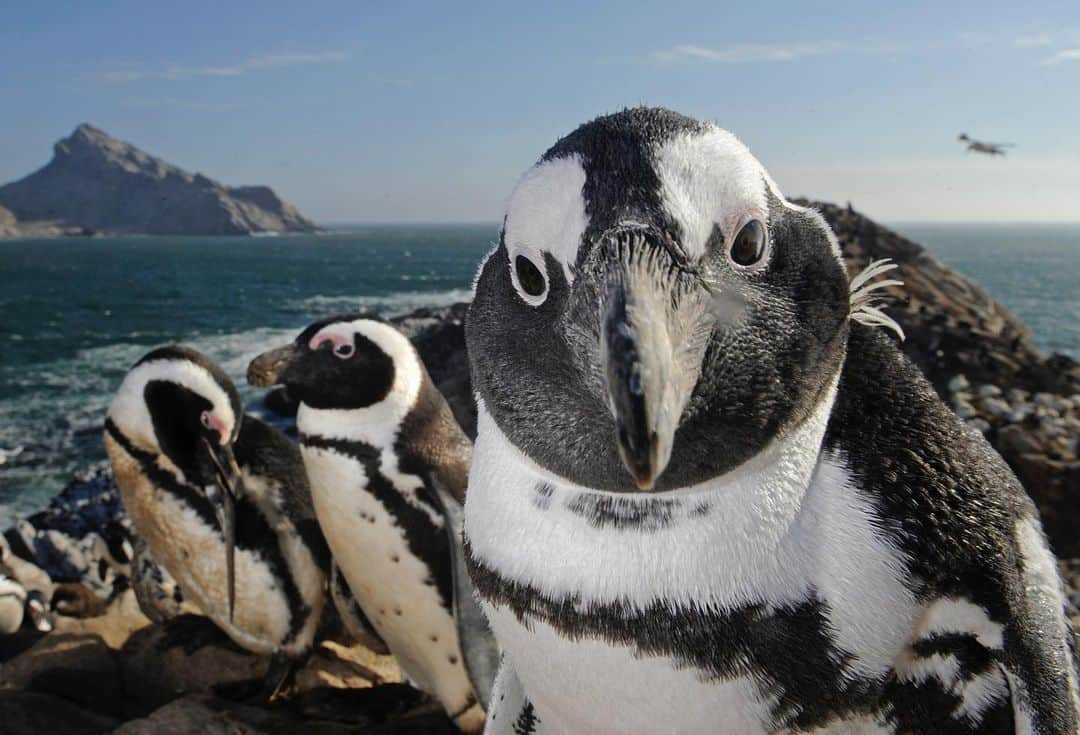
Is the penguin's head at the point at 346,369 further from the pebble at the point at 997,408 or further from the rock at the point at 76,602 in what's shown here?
the pebble at the point at 997,408

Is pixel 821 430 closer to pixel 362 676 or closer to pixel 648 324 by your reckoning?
pixel 648 324

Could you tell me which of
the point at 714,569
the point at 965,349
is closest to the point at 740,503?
the point at 714,569

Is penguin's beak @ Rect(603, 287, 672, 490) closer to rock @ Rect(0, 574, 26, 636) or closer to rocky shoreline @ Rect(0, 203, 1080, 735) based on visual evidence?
rocky shoreline @ Rect(0, 203, 1080, 735)

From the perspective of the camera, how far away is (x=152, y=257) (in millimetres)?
95188

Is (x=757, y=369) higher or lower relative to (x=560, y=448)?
higher

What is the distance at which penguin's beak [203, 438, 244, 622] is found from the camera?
4188 mm

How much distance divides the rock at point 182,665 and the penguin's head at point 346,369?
5.04ft

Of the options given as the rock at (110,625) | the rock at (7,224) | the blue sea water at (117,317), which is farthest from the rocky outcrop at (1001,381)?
the rock at (7,224)

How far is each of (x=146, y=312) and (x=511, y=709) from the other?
44385 millimetres

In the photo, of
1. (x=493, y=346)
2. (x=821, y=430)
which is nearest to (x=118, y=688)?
(x=493, y=346)

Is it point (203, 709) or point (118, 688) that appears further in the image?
point (118, 688)

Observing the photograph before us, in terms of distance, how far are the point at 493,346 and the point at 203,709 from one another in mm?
3125

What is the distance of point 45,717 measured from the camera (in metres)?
3.85

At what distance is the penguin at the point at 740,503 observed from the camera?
131cm
